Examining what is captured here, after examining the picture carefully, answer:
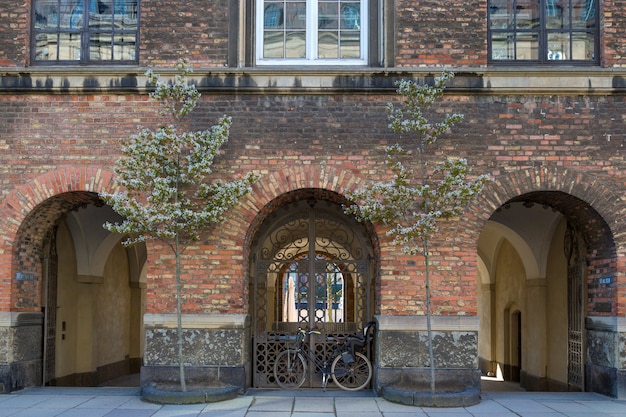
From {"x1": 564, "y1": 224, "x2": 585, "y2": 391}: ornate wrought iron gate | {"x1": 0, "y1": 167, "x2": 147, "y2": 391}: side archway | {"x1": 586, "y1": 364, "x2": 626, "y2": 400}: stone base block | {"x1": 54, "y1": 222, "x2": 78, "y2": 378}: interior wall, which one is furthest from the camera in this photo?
{"x1": 54, "y1": 222, "x2": 78, "y2": 378}: interior wall

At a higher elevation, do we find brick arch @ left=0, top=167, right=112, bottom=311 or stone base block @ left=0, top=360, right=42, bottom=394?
brick arch @ left=0, top=167, right=112, bottom=311

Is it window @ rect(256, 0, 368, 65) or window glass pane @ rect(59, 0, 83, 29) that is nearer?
window @ rect(256, 0, 368, 65)

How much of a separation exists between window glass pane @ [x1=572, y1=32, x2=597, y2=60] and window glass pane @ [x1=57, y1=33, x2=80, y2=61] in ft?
26.3

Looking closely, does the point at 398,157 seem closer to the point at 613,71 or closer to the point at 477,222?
the point at 477,222

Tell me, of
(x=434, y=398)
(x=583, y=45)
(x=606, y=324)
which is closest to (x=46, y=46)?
(x=434, y=398)

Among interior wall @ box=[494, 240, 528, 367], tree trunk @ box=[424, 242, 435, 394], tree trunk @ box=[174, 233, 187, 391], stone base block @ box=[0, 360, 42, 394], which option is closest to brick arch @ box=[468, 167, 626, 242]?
tree trunk @ box=[424, 242, 435, 394]

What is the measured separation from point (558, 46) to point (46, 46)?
27.2 feet

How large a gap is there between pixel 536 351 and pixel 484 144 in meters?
6.12

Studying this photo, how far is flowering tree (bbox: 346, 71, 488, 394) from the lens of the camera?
34.1 ft

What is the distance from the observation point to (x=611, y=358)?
36.7ft

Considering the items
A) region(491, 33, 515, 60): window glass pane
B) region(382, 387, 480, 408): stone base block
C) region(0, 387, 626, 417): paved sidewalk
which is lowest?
region(0, 387, 626, 417): paved sidewalk

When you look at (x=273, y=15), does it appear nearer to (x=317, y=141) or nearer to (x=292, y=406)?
(x=317, y=141)

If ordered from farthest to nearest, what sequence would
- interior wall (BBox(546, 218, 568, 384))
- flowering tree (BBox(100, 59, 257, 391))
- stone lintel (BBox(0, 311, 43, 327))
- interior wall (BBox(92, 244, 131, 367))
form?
interior wall (BBox(92, 244, 131, 367)) → interior wall (BBox(546, 218, 568, 384)) → stone lintel (BBox(0, 311, 43, 327)) → flowering tree (BBox(100, 59, 257, 391))

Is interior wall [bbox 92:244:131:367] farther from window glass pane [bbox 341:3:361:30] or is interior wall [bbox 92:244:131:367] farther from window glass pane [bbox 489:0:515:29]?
window glass pane [bbox 489:0:515:29]
